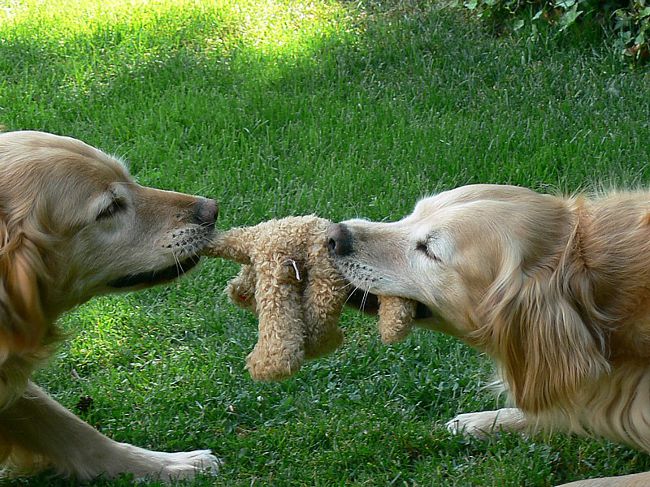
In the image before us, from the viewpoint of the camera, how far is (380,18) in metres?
7.91

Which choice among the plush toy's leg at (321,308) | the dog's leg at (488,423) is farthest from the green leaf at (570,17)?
the plush toy's leg at (321,308)

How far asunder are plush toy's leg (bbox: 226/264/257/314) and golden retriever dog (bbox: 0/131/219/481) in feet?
0.73

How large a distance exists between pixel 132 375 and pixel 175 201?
1056 mm

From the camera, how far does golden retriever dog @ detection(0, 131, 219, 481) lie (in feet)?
11.9

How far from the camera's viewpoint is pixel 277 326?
359 centimetres

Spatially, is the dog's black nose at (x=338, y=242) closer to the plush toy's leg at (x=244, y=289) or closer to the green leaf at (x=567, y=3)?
the plush toy's leg at (x=244, y=289)

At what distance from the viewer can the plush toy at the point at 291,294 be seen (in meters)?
3.59

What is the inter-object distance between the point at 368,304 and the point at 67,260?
3.99 ft

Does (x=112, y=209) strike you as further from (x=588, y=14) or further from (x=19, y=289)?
(x=588, y=14)

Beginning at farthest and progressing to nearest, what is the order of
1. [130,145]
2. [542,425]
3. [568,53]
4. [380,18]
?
[380,18]
[568,53]
[130,145]
[542,425]

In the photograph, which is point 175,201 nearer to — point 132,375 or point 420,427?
point 132,375

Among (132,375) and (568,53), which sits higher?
(568,53)

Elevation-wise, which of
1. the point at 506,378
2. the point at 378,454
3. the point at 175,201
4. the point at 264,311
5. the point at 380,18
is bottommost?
the point at 378,454

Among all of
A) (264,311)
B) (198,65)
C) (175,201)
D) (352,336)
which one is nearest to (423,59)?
(198,65)
